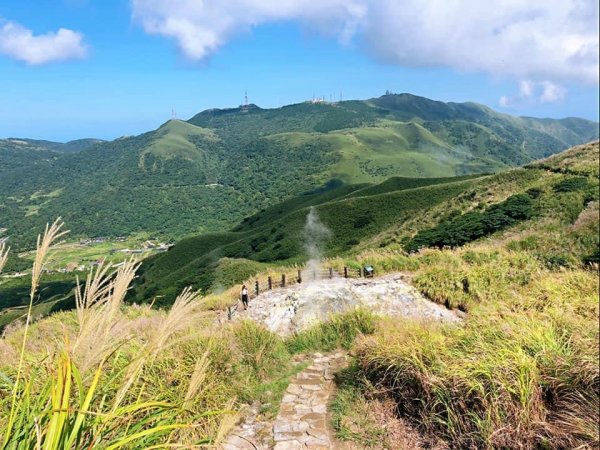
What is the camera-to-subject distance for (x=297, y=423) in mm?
5914

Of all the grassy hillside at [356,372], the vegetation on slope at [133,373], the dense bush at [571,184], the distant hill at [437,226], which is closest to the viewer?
the vegetation on slope at [133,373]

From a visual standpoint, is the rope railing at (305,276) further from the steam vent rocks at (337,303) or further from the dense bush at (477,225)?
the dense bush at (477,225)

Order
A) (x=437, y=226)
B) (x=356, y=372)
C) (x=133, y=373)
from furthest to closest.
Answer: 1. (x=437, y=226)
2. (x=356, y=372)
3. (x=133, y=373)

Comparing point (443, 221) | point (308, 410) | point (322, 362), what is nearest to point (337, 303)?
point (322, 362)

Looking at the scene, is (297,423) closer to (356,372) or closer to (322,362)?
(356,372)

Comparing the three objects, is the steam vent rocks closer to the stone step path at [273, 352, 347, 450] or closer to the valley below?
the valley below

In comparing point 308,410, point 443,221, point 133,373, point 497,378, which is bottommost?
point 443,221

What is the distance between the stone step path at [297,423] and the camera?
5418 millimetres

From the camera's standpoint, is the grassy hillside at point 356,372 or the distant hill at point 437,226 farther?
the distant hill at point 437,226

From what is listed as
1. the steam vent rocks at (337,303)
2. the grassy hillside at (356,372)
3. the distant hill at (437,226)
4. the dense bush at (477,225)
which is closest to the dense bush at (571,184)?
Result: the distant hill at (437,226)

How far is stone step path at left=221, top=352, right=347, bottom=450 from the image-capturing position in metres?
5.42

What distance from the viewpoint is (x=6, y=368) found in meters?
5.63

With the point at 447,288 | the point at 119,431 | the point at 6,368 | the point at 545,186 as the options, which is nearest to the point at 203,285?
the point at 545,186

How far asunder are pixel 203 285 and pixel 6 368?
47.2 metres
